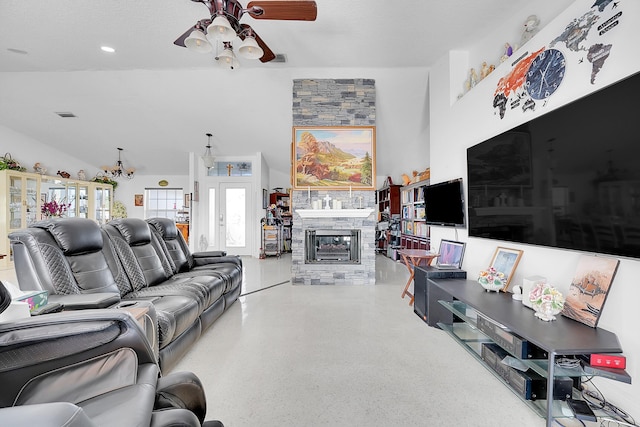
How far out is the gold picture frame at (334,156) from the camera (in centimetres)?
483

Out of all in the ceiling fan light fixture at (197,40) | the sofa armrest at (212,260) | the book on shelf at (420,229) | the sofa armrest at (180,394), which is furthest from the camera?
the book on shelf at (420,229)

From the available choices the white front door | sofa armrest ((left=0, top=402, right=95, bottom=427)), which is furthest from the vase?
the white front door

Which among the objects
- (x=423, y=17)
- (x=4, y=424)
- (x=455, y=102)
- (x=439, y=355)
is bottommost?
(x=439, y=355)

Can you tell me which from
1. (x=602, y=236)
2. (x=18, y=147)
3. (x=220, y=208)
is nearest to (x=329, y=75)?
(x=602, y=236)

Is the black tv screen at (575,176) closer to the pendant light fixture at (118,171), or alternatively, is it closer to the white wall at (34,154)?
the pendant light fixture at (118,171)

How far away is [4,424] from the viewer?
48 cm

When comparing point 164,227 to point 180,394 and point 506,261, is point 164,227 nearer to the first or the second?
point 180,394

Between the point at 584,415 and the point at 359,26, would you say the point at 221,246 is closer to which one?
the point at 359,26

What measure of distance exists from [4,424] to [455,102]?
4205mm

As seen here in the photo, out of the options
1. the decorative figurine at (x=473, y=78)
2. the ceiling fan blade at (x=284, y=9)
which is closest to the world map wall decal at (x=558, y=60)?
the decorative figurine at (x=473, y=78)

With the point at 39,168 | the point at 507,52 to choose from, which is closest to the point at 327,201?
the point at 507,52

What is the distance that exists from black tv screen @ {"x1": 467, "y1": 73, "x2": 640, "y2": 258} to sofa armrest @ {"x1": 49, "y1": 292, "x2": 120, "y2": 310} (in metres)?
2.87

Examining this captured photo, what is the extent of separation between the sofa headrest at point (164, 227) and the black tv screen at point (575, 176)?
3587 mm

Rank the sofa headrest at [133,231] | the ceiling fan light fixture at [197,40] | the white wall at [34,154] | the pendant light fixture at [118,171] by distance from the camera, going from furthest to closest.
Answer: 1. the pendant light fixture at [118,171]
2. the white wall at [34,154]
3. the sofa headrest at [133,231]
4. the ceiling fan light fixture at [197,40]
